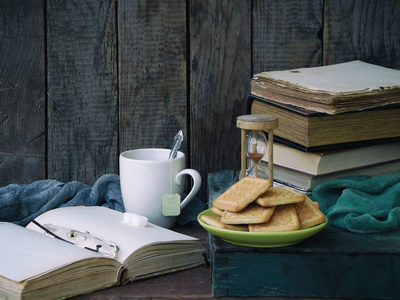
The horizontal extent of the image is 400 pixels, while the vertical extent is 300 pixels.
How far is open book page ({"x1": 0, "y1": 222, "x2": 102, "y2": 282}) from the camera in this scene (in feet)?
2.71

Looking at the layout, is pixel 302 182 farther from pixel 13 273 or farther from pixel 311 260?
pixel 13 273

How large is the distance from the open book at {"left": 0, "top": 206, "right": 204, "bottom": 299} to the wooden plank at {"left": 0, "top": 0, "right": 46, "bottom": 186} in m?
0.39

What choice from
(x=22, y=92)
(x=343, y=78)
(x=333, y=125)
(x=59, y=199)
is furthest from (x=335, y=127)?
(x=22, y=92)

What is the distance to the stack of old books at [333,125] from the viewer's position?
107cm

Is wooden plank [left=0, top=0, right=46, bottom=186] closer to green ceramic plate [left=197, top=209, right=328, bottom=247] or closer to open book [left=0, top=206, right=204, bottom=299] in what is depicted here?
open book [left=0, top=206, right=204, bottom=299]

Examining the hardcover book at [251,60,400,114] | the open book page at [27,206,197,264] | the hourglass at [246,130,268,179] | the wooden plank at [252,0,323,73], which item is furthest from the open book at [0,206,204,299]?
A: the wooden plank at [252,0,323,73]

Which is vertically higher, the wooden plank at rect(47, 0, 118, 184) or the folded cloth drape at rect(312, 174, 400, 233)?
the wooden plank at rect(47, 0, 118, 184)

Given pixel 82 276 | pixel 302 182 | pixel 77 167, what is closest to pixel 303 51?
pixel 302 182

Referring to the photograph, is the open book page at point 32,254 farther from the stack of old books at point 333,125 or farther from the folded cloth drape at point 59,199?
the stack of old books at point 333,125

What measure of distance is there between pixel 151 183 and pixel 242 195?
31cm

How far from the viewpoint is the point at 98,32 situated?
1398 millimetres

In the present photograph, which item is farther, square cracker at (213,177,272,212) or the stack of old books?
the stack of old books

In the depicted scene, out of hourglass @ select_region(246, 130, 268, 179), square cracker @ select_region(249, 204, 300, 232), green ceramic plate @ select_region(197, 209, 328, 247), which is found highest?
hourglass @ select_region(246, 130, 268, 179)

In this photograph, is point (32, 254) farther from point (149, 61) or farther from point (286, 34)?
point (286, 34)
